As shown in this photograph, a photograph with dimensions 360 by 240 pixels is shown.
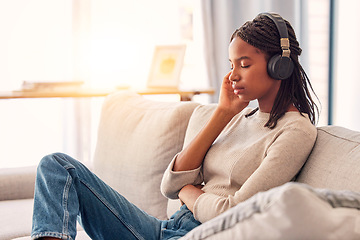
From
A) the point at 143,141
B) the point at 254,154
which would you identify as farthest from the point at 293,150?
the point at 143,141

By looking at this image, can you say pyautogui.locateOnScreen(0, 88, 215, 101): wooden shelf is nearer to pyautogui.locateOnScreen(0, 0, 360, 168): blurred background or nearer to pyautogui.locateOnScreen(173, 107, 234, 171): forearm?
pyautogui.locateOnScreen(0, 0, 360, 168): blurred background

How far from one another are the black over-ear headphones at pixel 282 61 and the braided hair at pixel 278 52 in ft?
0.09

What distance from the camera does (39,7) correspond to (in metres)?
3.02

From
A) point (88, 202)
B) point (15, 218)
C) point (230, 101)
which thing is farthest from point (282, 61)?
point (15, 218)

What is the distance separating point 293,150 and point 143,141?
767mm

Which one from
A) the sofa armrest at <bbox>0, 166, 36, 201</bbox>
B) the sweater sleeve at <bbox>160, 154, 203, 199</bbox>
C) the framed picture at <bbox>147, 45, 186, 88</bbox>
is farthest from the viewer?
the framed picture at <bbox>147, 45, 186, 88</bbox>

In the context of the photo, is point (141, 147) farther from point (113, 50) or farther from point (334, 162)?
point (113, 50)

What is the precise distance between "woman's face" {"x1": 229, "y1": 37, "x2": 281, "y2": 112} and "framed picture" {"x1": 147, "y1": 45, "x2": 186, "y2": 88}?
1555mm

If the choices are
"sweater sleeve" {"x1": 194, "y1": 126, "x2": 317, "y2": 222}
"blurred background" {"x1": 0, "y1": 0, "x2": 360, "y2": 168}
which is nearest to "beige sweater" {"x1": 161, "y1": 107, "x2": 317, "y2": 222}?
"sweater sleeve" {"x1": 194, "y1": 126, "x2": 317, "y2": 222}

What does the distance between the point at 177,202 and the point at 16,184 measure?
0.83m

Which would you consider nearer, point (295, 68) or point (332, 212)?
point (332, 212)

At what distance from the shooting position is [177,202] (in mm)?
1596

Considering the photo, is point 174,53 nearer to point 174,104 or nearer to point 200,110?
point 174,104

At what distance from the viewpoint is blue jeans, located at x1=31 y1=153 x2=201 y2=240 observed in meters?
1.11
